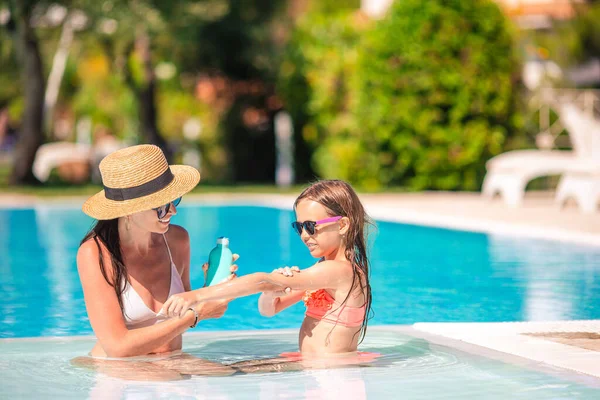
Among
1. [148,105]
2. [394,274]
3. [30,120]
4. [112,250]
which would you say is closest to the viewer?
[112,250]

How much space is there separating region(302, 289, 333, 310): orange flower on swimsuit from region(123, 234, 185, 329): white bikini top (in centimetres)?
62

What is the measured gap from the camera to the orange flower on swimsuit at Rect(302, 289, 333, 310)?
5.11m

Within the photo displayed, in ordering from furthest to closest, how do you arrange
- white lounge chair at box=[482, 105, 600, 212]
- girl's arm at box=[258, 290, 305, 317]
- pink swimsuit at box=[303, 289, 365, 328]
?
white lounge chair at box=[482, 105, 600, 212]
pink swimsuit at box=[303, 289, 365, 328]
girl's arm at box=[258, 290, 305, 317]

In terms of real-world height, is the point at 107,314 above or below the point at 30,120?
above

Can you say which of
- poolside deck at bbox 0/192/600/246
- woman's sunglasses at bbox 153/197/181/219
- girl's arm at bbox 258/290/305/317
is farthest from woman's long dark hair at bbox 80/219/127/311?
poolside deck at bbox 0/192/600/246

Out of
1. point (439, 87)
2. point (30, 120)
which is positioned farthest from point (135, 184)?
point (30, 120)

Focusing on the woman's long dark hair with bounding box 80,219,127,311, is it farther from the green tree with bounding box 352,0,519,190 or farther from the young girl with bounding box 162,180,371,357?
the green tree with bounding box 352,0,519,190

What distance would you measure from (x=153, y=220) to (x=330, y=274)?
0.84 metres

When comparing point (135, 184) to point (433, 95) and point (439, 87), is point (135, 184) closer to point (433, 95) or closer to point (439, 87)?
point (433, 95)

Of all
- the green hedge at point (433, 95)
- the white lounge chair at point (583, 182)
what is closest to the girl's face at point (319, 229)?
the white lounge chair at point (583, 182)

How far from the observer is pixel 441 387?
4.79 metres

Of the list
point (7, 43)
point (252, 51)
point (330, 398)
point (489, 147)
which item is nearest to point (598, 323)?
point (330, 398)

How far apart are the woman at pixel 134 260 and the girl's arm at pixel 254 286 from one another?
60 mm

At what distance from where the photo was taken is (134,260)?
4.86 metres
